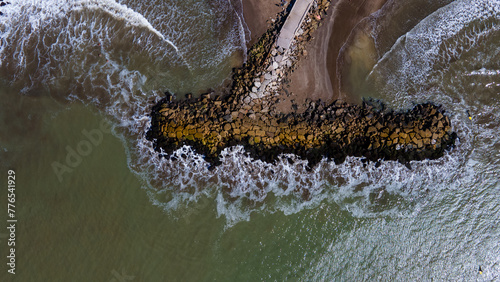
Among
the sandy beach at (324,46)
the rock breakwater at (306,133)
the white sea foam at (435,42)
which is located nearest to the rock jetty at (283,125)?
the rock breakwater at (306,133)

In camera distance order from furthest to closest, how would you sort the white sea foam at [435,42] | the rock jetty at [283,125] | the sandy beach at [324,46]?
the white sea foam at [435,42] < the sandy beach at [324,46] < the rock jetty at [283,125]

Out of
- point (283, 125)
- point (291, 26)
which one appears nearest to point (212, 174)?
point (283, 125)

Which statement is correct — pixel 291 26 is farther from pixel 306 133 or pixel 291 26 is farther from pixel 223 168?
pixel 223 168

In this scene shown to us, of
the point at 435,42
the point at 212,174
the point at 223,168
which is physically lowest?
the point at 212,174

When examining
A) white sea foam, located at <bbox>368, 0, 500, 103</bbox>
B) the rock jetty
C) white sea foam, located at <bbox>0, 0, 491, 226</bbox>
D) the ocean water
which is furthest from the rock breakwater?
white sea foam, located at <bbox>368, 0, 500, 103</bbox>

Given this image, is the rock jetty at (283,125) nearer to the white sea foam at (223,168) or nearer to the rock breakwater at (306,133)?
the rock breakwater at (306,133)
